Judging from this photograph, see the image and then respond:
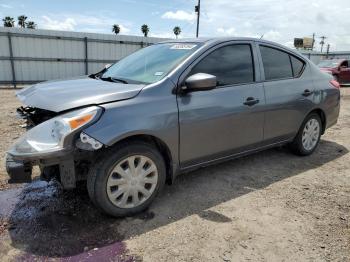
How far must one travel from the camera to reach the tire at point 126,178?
3.01 meters

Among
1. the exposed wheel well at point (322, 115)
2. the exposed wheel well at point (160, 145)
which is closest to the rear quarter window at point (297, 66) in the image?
the exposed wheel well at point (322, 115)

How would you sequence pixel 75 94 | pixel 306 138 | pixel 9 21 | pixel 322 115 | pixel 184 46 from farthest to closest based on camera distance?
pixel 9 21
pixel 322 115
pixel 306 138
pixel 184 46
pixel 75 94

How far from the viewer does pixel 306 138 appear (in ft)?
17.0

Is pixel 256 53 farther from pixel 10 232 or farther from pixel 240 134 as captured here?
pixel 10 232

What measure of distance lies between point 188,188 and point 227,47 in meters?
1.71

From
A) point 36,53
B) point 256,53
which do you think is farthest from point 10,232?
point 36,53

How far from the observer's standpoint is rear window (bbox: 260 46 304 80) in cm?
442

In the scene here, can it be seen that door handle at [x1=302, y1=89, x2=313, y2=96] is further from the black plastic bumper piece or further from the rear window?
the black plastic bumper piece

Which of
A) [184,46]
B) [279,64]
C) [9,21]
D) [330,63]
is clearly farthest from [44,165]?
[9,21]

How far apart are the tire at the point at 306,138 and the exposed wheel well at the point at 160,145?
239 cm

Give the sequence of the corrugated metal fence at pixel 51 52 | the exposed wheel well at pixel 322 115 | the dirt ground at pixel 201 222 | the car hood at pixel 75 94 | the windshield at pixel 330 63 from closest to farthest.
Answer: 1. the dirt ground at pixel 201 222
2. the car hood at pixel 75 94
3. the exposed wheel well at pixel 322 115
4. the corrugated metal fence at pixel 51 52
5. the windshield at pixel 330 63

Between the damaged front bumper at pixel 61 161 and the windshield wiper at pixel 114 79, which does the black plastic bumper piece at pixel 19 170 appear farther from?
the windshield wiper at pixel 114 79

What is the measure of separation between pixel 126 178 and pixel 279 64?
8.94 ft

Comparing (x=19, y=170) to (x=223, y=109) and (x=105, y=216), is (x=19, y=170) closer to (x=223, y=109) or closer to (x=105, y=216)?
(x=105, y=216)
